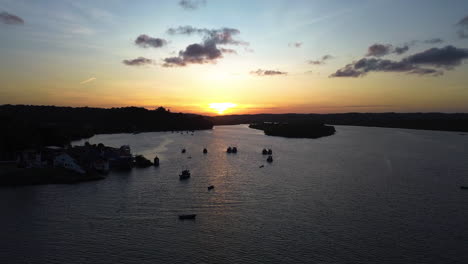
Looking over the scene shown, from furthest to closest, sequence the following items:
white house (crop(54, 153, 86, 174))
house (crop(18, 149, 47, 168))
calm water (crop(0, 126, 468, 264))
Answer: house (crop(18, 149, 47, 168))
white house (crop(54, 153, 86, 174))
calm water (crop(0, 126, 468, 264))

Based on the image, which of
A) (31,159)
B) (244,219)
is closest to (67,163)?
(31,159)

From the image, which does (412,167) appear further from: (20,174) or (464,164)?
(20,174)

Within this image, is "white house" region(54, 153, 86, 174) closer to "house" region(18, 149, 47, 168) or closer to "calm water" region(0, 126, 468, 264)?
"house" region(18, 149, 47, 168)

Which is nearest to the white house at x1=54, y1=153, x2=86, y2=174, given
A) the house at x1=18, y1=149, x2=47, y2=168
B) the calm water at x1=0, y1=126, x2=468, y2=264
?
the house at x1=18, y1=149, x2=47, y2=168

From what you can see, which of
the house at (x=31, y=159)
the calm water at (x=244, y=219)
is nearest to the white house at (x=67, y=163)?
the house at (x=31, y=159)

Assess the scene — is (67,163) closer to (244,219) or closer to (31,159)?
(31,159)

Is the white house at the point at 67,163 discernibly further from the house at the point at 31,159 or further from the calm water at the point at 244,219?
the calm water at the point at 244,219
